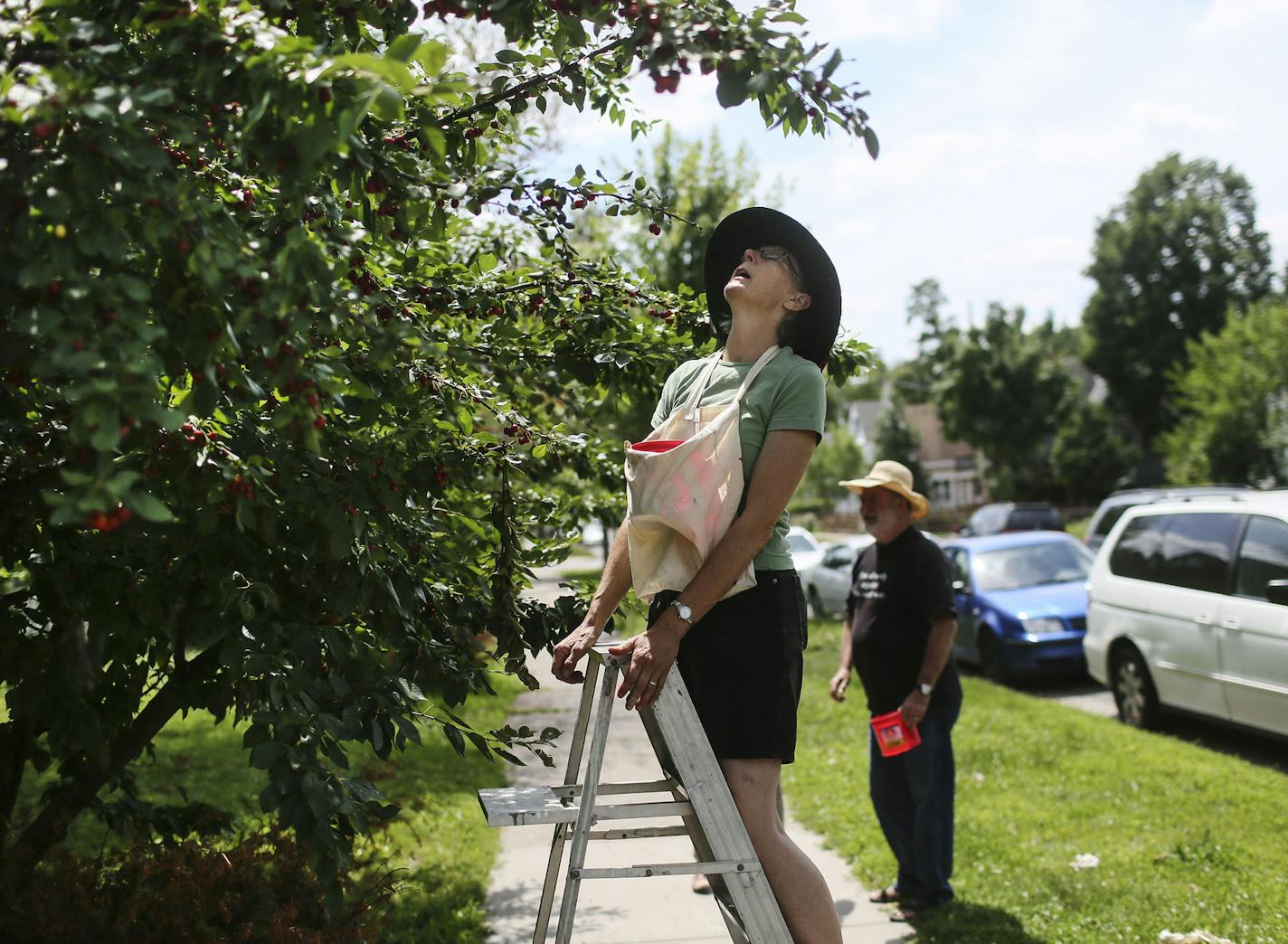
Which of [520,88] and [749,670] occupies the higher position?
[520,88]

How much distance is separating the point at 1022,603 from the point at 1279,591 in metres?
4.53

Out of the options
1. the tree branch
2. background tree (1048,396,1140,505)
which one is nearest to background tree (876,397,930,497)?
background tree (1048,396,1140,505)

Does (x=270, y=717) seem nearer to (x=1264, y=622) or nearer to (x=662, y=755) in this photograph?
(x=662, y=755)

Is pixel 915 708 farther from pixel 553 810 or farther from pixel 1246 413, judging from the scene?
→ pixel 1246 413

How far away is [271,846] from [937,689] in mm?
2876

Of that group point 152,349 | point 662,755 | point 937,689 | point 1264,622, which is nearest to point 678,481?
point 662,755

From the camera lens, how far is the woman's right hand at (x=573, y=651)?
291 cm

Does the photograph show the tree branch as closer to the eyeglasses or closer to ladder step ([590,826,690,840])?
the eyeglasses

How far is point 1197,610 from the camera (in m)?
8.05

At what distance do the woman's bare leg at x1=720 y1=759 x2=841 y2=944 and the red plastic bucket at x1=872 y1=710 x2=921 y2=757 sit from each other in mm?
2395

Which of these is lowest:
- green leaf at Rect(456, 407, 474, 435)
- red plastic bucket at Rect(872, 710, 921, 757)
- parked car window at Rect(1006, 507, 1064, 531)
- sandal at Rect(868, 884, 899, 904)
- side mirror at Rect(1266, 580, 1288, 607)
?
sandal at Rect(868, 884, 899, 904)

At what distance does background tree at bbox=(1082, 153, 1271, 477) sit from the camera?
185 ft

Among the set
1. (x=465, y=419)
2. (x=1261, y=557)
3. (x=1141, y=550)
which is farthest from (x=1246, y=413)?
(x=465, y=419)

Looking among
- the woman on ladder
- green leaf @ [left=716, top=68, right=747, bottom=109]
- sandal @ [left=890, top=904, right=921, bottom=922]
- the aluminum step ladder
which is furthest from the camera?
sandal @ [left=890, top=904, right=921, bottom=922]
